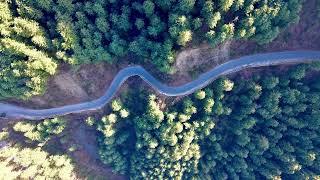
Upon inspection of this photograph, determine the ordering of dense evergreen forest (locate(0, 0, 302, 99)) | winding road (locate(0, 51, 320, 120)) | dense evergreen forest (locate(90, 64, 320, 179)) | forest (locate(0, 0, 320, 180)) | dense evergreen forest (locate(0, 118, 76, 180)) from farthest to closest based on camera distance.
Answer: dense evergreen forest (locate(90, 64, 320, 179)), dense evergreen forest (locate(0, 118, 76, 180)), winding road (locate(0, 51, 320, 120)), forest (locate(0, 0, 320, 180)), dense evergreen forest (locate(0, 0, 302, 99))

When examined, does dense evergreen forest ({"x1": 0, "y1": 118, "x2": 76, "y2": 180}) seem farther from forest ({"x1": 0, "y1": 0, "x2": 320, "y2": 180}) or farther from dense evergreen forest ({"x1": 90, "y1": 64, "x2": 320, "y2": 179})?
dense evergreen forest ({"x1": 90, "y1": 64, "x2": 320, "y2": 179})

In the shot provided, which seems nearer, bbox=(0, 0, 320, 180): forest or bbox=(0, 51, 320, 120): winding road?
bbox=(0, 0, 320, 180): forest

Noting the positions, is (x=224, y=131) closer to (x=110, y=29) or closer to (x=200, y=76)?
(x=200, y=76)

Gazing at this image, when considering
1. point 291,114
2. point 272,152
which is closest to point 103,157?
point 272,152

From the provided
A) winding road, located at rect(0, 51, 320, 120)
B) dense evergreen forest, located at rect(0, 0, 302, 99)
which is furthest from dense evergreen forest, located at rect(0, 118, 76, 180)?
dense evergreen forest, located at rect(0, 0, 302, 99)

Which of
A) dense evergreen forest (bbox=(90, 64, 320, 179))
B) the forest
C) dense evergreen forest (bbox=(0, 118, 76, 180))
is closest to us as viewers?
the forest

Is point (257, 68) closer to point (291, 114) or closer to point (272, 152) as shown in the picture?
point (291, 114)
